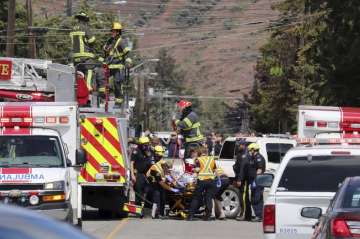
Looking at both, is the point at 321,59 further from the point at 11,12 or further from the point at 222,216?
the point at 11,12

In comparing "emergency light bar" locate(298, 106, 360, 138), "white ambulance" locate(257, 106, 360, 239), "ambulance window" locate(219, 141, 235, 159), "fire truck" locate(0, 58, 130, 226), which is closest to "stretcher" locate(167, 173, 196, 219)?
"fire truck" locate(0, 58, 130, 226)

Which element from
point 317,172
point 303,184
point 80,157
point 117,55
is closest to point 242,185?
point 117,55

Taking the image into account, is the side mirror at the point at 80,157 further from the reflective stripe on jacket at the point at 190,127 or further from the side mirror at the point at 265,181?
the reflective stripe on jacket at the point at 190,127

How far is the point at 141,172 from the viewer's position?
77.4 feet

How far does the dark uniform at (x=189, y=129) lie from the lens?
23.6m

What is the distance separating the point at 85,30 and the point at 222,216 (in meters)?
5.52

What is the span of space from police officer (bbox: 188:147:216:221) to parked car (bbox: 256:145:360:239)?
1077cm

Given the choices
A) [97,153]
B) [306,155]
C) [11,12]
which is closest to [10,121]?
[97,153]

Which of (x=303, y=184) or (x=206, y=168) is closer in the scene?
(x=303, y=184)

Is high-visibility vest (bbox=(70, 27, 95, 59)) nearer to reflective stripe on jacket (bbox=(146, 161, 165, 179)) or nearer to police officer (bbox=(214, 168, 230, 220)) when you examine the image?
reflective stripe on jacket (bbox=(146, 161, 165, 179))

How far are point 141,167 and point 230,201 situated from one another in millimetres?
2256

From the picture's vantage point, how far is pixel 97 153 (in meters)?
21.4

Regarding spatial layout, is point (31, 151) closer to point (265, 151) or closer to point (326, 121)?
point (326, 121)

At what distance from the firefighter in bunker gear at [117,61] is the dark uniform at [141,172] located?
149cm
